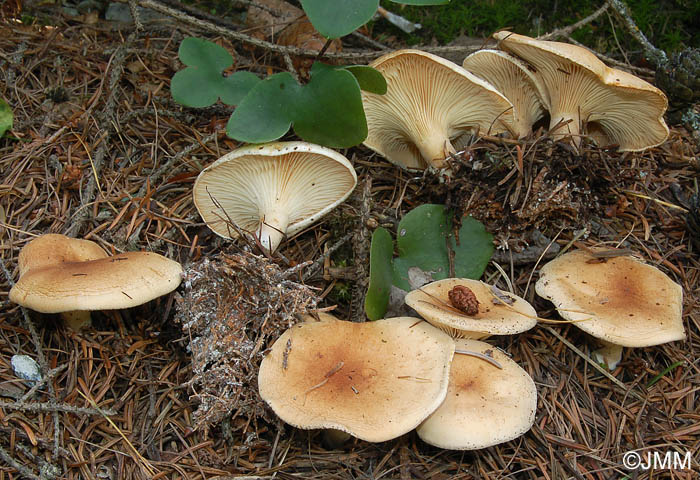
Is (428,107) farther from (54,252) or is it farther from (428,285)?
(54,252)

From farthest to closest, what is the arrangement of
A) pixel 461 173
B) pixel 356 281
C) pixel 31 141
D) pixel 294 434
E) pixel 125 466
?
pixel 31 141 < pixel 461 173 < pixel 356 281 < pixel 294 434 < pixel 125 466

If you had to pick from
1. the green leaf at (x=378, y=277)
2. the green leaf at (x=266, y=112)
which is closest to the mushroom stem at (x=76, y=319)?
the green leaf at (x=266, y=112)

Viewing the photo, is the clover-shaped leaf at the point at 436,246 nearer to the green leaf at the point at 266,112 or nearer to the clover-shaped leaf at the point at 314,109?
the clover-shaped leaf at the point at 314,109

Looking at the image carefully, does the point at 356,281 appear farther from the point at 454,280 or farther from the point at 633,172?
the point at 633,172

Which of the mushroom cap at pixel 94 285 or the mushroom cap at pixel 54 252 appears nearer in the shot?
the mushroom cap at pixel 94 285

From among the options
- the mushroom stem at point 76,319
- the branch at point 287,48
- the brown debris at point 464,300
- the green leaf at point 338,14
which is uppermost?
the green leaf at point 338,14

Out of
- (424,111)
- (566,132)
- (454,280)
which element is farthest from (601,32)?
(454,280)
